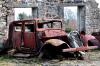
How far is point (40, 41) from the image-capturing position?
441 inches

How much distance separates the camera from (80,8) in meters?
17.0

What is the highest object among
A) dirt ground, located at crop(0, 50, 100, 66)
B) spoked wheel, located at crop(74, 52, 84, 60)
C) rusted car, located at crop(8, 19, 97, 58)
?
rusted car, located at crop(8, 19, 97, 58)

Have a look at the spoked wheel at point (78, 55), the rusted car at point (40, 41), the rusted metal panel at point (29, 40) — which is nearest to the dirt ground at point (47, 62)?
the spoked wheel at point (78, 55)

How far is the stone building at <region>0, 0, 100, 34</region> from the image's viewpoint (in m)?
15.4

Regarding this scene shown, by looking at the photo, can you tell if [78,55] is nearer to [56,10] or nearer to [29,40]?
[29,40]

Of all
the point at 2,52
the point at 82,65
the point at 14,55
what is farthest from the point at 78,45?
the point at 2,52

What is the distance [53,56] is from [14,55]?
59.8 inches

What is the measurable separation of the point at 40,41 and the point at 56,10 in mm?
5503

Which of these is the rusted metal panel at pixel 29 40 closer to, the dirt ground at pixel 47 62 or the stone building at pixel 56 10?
the dirt ground at pixel 47 62

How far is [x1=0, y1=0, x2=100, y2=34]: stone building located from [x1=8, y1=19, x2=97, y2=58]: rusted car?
10.7 ft

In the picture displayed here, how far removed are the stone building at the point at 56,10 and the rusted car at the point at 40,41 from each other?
3.27 m

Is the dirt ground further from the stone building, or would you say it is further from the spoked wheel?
the stone building

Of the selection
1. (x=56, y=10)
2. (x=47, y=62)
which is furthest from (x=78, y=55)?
(x=56, y=10)

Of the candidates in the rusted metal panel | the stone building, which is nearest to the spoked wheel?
the rusted metal panel
